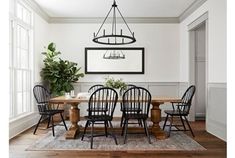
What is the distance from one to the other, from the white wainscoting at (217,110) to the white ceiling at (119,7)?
2.21m

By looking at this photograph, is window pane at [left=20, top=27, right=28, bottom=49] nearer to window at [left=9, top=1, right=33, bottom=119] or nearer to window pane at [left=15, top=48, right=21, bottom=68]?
window at [left=9, top=1, right=33, bottom=119]

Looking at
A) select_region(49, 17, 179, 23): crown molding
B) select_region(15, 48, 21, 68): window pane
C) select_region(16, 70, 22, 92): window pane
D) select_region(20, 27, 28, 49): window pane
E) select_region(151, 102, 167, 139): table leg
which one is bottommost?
select_region(151, 102, 167, 139): table leg

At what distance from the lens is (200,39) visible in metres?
6.19

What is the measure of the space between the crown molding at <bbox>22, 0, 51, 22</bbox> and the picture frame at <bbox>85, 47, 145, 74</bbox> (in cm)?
137

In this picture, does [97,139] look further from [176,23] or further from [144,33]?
[176,23]

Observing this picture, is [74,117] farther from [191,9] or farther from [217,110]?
[191,9]

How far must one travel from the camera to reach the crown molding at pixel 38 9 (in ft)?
16.9

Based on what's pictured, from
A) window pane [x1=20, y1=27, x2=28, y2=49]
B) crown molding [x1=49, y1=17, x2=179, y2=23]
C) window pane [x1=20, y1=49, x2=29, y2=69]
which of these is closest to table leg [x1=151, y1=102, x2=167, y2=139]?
window pane [x1=20, y1=49, x2=29, y2=69]

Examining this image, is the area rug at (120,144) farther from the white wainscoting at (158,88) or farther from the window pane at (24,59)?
the white wainscoting at (158,88)

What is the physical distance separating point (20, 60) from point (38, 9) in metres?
1.55

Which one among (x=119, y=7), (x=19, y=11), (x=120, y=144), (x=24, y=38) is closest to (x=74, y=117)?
(x=120, y=144)

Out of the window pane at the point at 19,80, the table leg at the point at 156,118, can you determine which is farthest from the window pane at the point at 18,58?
the table leg at the point at 156,118

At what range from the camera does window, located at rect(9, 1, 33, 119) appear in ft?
14.4
